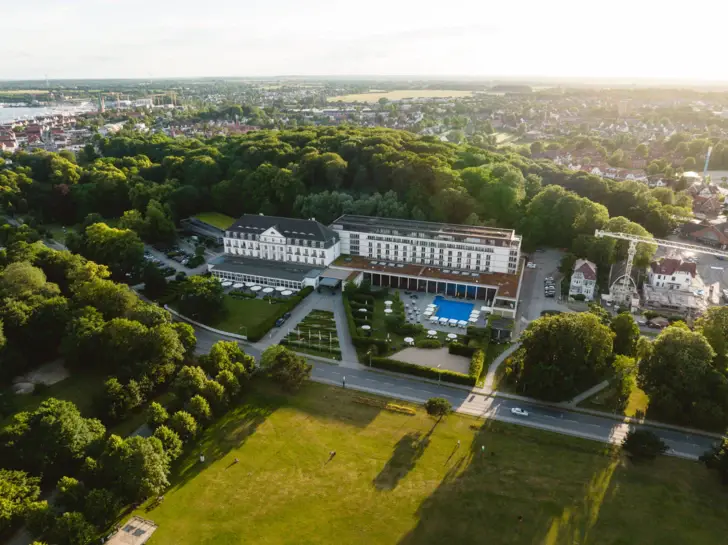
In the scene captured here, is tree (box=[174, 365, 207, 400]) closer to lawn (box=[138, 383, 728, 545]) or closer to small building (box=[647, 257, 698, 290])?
lawn (box=[138, 383, 728, 545])

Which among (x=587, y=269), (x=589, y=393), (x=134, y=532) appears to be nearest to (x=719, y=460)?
(x=589, y=393)

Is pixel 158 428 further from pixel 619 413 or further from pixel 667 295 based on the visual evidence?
pixel 667 295

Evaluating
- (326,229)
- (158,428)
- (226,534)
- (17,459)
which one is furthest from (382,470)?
(326,229)

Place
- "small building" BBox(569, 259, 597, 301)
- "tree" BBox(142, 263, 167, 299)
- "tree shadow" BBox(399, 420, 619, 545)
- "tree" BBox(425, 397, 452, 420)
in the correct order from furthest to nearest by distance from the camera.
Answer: "tree" BBox(142, 263, 167, 299) < "small building" BBox(569, 259, 597, 301) < "tree" BBox(425, 397, 452, 420) < "tree shadow" BBox(399, 420, 619, 545)

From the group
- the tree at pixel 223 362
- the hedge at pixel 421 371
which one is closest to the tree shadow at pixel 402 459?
the hedge at pixel 421 371

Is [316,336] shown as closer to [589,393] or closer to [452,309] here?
[452,309]

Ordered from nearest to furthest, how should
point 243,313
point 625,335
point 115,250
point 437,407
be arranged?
point 437,407, point 625,335, point 243,313, point 115,250

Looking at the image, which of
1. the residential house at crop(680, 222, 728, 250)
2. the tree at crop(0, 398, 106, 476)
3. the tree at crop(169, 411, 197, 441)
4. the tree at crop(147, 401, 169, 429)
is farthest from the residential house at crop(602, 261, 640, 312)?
the tree at crop(0, 398, 106, 476)

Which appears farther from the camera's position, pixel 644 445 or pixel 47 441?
pixel 644 445
